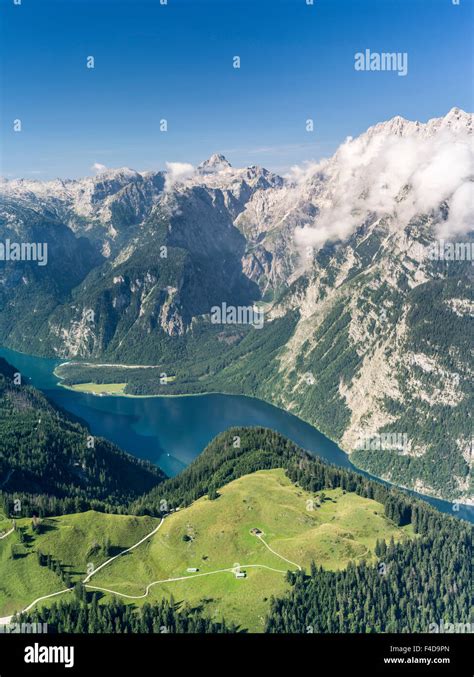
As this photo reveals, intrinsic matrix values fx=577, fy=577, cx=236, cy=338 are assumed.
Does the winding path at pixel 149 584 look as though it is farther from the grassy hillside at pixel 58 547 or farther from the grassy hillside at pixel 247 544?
the grassy hillside at pixel 58 547

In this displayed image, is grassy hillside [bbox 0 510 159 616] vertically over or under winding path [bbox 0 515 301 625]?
over

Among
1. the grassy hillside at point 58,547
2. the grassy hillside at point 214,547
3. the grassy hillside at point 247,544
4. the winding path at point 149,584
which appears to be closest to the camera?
the winding path at point 149,584

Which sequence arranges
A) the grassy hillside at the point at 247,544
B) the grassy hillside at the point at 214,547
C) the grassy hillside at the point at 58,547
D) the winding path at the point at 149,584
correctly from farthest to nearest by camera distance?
the grassy hillside at the point at 247,544 → the grassy hillside at the point at 214,547 → the grassy hillside at the point at 58,547 → the winding path at the point at 149,584

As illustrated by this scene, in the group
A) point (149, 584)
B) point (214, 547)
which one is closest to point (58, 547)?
point (149, 584)

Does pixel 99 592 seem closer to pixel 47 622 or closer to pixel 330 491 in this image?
pixel 47 622

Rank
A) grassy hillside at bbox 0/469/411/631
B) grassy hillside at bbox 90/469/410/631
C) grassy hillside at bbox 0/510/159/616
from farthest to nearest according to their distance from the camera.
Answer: grassy hillside at bbox 90/469/410/631 → grassy hillside at bbox 0/469/411/631 → grassy hillside at bbox 0/510/159/616

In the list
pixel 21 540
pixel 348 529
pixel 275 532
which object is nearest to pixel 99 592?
pixel 21 540

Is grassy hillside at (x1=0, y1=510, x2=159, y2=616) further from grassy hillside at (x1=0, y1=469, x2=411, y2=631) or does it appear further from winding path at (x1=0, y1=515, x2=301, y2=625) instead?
winding path at (x1=0, y1=515, x2=301, y2=625)

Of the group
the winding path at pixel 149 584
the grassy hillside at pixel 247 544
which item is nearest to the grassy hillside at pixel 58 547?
the winding path at pixel 149 584

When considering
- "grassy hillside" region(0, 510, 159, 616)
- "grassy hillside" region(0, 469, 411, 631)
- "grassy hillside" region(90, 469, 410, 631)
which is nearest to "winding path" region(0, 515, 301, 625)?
"grassy hillside" region(0, 469, 411, 631)

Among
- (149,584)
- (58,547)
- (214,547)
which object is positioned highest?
(58,547)

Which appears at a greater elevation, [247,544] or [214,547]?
[247,544]

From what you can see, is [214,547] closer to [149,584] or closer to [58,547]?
[149,584]
